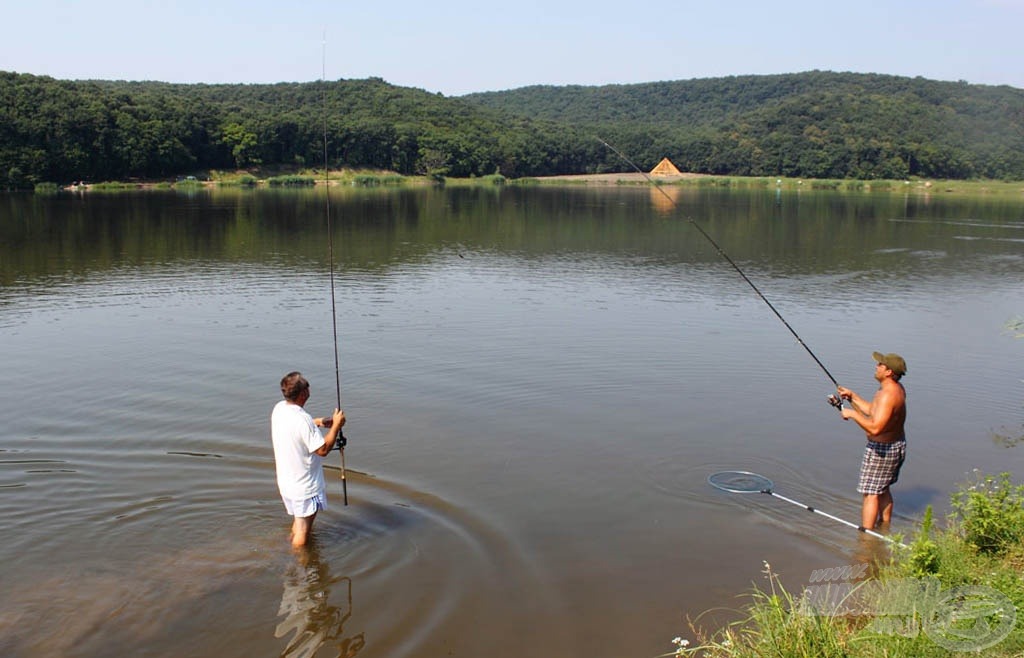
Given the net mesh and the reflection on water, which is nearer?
the reflection on water

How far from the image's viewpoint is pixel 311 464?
7484mm

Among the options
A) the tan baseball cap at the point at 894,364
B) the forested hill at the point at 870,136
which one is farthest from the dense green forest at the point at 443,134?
the tan baseball cap at the point at 894,364

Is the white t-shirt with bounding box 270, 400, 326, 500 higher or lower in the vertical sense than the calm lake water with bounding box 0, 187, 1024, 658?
higher

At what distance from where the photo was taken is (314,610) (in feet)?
23.3

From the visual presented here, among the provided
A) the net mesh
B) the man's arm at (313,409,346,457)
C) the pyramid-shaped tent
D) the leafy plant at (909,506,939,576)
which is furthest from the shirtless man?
the pyramid-shaped tent

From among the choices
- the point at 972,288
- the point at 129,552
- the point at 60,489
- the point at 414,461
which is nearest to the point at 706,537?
the point at 414,461

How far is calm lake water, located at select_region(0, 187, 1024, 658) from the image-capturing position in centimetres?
714

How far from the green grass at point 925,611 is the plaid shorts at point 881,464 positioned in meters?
1.13

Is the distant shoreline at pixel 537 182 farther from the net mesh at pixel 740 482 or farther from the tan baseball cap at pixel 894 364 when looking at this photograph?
the tan baseball cap at pixel 894 364

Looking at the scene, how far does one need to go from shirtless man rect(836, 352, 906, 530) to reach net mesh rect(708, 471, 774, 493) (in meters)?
1.47

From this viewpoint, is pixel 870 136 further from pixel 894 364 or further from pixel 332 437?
pixel 332 437

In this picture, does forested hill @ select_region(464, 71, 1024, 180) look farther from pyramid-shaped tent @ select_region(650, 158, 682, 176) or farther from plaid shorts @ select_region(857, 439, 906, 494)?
plaid shorts @ select_region(857, 439, 906, 494)

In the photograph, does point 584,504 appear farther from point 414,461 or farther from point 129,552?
point 129,552

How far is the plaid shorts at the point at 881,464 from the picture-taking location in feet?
27.6
